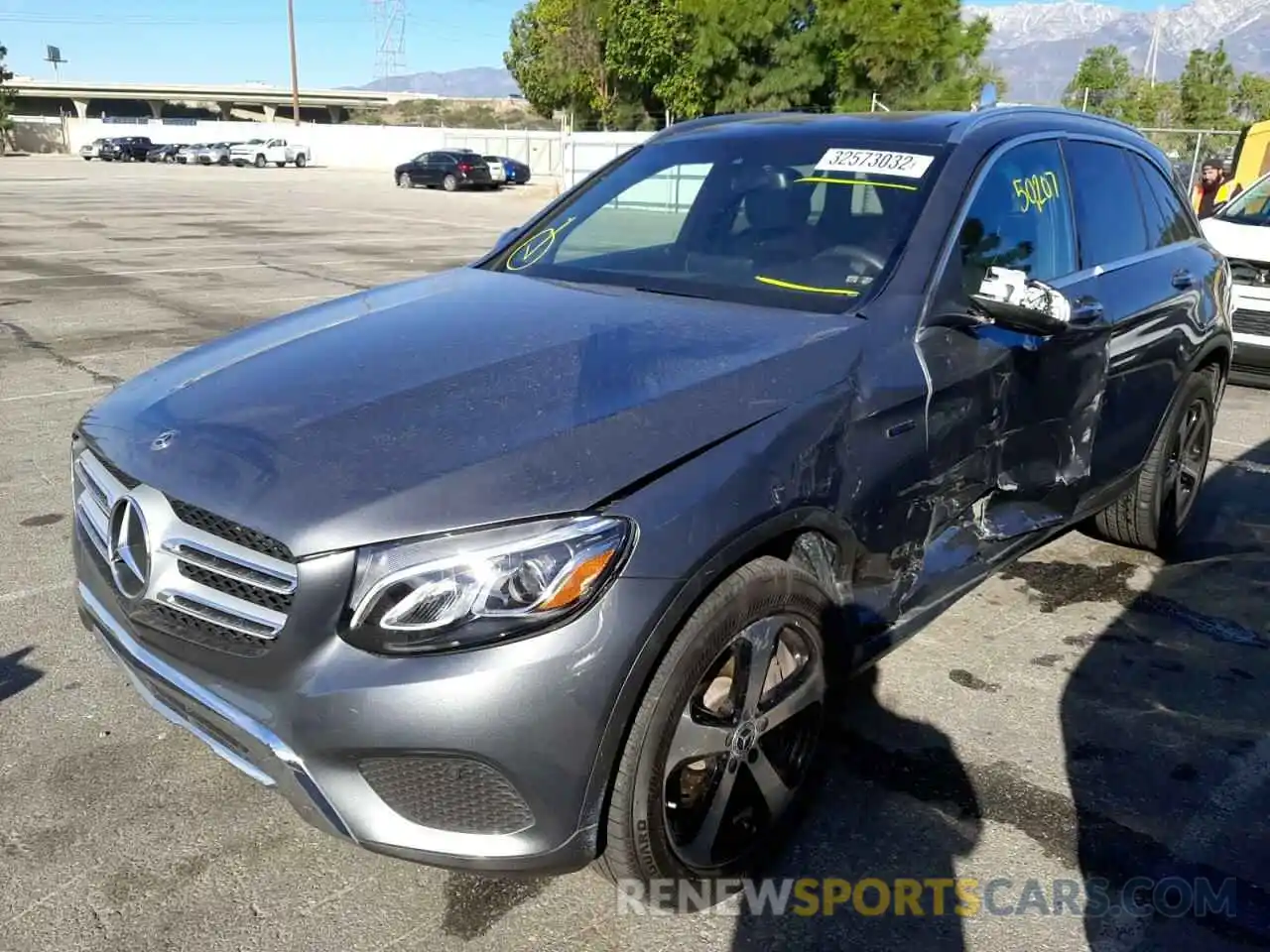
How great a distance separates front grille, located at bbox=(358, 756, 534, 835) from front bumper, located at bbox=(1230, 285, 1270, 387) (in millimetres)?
7347

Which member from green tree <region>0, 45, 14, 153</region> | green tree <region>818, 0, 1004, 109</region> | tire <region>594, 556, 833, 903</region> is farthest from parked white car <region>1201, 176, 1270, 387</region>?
green tree <region>0, 45, 14, 153</region>

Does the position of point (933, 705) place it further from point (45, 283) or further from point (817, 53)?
point (817, 53)

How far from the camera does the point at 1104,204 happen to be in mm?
4062

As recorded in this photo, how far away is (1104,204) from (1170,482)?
1335 mm

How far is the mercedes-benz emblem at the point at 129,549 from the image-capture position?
230 cm

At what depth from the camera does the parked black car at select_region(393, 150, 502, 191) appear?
40000 mm

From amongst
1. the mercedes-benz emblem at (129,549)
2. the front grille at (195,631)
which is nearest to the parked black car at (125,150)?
the mercedes-benz emblem at (129,549)

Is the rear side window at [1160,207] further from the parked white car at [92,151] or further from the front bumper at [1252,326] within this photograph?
the parked white car at [92,151]

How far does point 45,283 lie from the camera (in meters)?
12.1

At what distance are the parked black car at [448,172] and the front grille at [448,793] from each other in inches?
1578

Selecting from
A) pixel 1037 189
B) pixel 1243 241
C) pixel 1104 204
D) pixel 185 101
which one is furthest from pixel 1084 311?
pixel 185 101

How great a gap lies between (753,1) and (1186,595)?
33.3 metres

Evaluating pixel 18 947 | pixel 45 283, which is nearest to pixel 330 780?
pixel 18 947

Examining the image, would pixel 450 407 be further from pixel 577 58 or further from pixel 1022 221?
pixel 577 58
